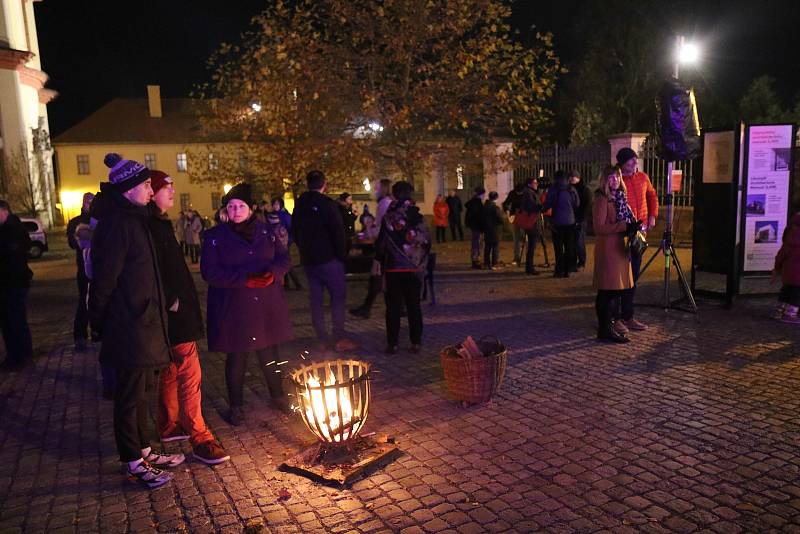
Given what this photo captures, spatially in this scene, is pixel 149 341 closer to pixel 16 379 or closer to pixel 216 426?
pixel 216 426

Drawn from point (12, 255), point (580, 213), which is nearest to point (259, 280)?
point (12, 255)

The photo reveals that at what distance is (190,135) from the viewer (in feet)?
173

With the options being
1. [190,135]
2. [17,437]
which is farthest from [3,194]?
[17,437]

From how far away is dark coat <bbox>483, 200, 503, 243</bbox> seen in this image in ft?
42.9

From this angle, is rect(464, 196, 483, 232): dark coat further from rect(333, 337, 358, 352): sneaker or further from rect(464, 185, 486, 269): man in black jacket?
rect(333, 337, 358, 352): sneaker

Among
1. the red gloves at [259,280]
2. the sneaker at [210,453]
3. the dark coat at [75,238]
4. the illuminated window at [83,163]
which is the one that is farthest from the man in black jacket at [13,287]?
the illuminated window at [83,163]

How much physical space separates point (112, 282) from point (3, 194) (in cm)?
3248

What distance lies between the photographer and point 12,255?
272 inches

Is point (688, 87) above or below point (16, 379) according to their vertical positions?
above

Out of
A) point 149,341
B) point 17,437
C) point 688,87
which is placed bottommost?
point 17,437

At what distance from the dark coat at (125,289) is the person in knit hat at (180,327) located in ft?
0.85

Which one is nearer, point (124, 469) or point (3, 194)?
point (124, 469)

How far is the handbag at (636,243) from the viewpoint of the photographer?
7.08 m

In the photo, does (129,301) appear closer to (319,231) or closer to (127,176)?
(127,176)
